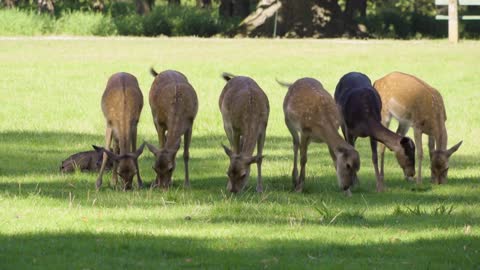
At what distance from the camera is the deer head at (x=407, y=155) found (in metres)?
15.8

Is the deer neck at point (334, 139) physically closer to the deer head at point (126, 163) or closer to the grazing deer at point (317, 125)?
the grazing deer at point (317, 125)

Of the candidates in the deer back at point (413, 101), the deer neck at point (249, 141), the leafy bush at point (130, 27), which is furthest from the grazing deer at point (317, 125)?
the leafy bush at point (130, 27)

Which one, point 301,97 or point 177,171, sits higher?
point 301,97

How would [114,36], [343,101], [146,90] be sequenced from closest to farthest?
[343,101], [146,90], [114,36]

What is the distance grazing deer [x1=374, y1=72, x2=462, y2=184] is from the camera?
16.8 m

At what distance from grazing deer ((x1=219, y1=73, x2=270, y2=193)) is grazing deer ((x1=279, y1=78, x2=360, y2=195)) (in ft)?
1.38

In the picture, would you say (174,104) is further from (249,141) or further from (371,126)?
(371,126)

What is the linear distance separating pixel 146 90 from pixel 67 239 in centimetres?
1686

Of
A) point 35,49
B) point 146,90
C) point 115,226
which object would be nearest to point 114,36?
point 35,49

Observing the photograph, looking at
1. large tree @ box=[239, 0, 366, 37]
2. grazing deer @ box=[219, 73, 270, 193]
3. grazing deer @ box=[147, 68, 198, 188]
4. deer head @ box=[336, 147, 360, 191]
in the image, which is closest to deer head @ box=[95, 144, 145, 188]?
grazing deer @ box=[147, 68, 198, 188]

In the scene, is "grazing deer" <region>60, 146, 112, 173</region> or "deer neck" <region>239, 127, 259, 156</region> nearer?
"deer neck" <region>239, 127, 259, 156</region>

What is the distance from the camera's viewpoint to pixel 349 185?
602 inches

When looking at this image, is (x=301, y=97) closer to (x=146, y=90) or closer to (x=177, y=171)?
(x=177, y=171)

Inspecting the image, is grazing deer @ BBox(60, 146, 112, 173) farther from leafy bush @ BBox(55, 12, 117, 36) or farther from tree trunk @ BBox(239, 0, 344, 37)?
leafy bush @ BBox(55, 12, 117, 36)
